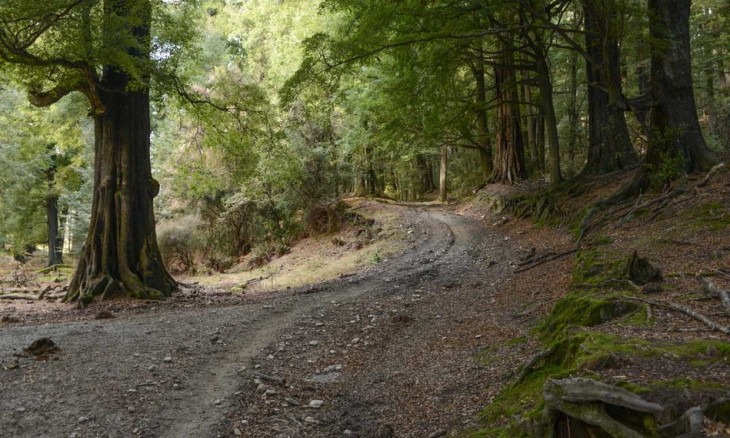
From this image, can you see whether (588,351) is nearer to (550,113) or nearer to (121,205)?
(121,205)

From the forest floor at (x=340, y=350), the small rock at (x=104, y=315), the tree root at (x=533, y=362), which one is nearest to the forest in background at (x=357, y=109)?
the forest floor at (x=340, y=350)

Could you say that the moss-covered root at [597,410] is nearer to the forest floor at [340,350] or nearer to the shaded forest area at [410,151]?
the shaded forest area at [410,151]

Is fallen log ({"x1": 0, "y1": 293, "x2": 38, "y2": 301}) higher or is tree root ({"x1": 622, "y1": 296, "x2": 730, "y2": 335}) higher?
tree root ({"x1": 622, "y1": 296, "x2": 730, "y2": 335})

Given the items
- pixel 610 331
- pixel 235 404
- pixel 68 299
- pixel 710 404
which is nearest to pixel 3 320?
pixel 68 299

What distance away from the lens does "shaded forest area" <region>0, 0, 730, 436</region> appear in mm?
4004

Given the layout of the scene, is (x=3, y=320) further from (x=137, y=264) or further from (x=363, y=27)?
(x=363, y=27)

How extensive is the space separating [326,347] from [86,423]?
3217mm

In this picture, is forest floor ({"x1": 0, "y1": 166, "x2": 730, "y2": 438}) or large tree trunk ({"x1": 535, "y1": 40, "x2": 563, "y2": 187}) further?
large tree trunk ({"x1": 535, "y1": 40, "x2": 563, "y2": 187})

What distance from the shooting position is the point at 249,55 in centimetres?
2762

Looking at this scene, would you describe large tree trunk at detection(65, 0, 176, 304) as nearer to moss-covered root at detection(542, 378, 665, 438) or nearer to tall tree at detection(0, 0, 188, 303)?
tall tree at detection(0, 0, 188, 303)

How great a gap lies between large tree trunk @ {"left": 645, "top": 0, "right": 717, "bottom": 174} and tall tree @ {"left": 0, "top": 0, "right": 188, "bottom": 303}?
31.7ft

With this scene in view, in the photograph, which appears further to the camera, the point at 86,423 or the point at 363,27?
the point at 363,27

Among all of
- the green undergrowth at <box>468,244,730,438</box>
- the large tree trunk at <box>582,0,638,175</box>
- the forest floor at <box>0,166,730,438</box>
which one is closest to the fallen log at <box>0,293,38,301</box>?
the forest floor at <box>0,166,730,438</box>

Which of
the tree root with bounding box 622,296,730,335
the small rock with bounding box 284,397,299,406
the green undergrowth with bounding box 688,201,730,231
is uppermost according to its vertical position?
the green undergrowth with bounding box 688,201,730,231
